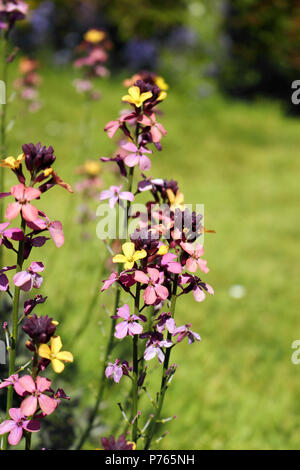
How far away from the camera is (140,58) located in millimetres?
10945

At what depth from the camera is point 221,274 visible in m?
4.43

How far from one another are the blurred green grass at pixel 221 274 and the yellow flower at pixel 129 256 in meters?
1.00

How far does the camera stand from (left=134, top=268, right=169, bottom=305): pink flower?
4.03 ft

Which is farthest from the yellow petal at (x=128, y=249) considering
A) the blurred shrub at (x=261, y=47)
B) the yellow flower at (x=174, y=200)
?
the blurred shrub at (x=261, y=47)

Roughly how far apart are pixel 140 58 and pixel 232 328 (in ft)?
28.3

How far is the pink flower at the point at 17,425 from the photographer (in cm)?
118

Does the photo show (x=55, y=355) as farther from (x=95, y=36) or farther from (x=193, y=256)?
(x=95, y=36)

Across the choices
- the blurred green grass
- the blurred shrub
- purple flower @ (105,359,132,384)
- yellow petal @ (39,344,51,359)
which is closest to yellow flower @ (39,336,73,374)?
yellow petal @ (39,344,51,359)

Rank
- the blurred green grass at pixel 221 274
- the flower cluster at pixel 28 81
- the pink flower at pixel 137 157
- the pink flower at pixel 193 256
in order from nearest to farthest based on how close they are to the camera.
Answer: the pink flower at pixel 193 256 < the pink flower at pixel 137 157 < the blurred green grass at pixel 221 274 < the flower cluster at pixel 28 81

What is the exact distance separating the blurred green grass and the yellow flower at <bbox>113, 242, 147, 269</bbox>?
100 centimetres

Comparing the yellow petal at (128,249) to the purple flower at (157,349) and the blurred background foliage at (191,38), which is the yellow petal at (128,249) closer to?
the purple flower at (157,349)

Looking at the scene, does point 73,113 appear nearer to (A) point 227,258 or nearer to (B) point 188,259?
(A) point 227,258

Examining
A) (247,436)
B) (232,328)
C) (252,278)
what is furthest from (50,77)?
(247,436)

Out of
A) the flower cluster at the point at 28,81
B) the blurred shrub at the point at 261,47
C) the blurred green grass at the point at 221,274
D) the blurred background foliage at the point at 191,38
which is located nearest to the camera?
the blurred green grass at the point at 221,274
